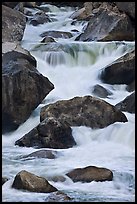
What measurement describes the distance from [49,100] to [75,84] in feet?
4.86

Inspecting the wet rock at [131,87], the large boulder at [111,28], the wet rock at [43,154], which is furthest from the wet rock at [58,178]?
the large boulder at [111,28]

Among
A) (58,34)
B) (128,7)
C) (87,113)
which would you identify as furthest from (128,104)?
(58,34)

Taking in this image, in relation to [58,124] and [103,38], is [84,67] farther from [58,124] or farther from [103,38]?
[58,124]

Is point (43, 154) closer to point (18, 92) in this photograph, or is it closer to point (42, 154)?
point (42, 154)

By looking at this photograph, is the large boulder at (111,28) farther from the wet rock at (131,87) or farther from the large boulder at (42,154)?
the large boulder at (42,154)

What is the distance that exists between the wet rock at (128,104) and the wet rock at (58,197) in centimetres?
403

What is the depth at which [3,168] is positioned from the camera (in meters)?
6.98

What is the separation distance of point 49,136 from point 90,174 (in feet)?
6.05

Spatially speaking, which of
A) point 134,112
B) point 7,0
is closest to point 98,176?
point 134,112

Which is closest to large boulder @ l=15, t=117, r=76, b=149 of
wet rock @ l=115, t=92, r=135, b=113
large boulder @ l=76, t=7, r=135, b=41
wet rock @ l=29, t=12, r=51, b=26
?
wet rock @ l=115, t=92, r=135, b=113

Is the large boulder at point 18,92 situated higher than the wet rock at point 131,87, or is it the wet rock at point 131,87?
the large boulder at point 18,92

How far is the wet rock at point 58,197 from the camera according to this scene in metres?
5.32

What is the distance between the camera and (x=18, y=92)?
911 cm

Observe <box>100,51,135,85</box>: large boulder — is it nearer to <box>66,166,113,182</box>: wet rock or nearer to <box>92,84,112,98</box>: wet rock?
<box>92,84,112,98</box>: wet rock
